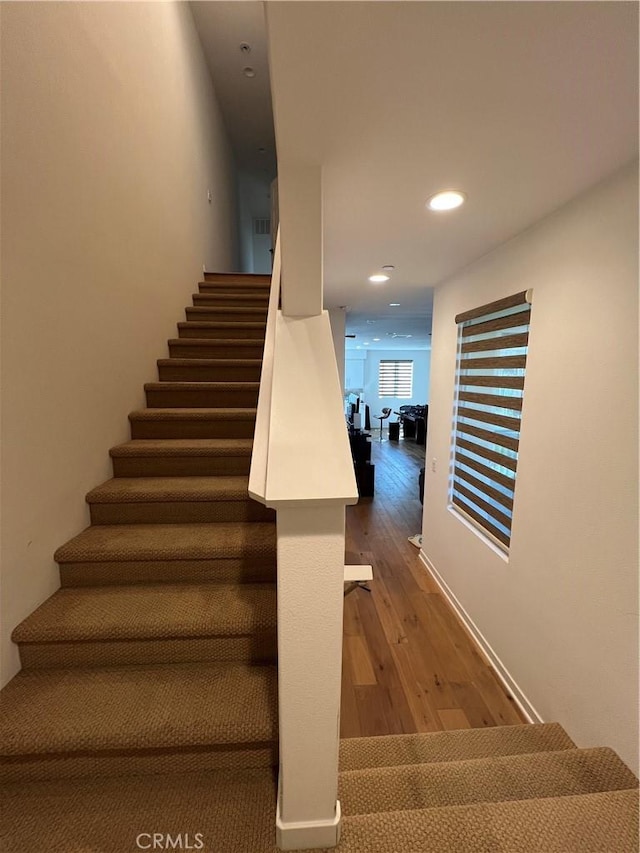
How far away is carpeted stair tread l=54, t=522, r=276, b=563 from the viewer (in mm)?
1484

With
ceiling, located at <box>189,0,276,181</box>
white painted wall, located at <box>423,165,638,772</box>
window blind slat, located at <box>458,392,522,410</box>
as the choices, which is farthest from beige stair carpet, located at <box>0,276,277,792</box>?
ceiling, located at <box>189,0,276,181</box>

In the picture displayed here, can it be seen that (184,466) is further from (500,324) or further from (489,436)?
(500,324)

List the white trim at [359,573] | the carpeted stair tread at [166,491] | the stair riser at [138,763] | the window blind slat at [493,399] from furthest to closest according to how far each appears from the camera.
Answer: the white trim at [359,573], the window blind slat at [493,399], the carpeted stair tread at [166,491], the stair riser at [138,763]

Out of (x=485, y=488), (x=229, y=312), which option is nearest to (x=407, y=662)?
(x=485, y=488)

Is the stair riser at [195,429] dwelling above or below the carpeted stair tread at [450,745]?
above

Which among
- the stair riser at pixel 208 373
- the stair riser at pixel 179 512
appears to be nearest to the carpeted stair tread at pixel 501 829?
the stair riser at pixel 179 512

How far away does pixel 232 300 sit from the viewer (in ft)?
11.2

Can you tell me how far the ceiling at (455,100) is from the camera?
0.71m

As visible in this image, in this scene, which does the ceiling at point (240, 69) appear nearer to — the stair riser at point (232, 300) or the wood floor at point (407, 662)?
the stair riser at point (232, 300)

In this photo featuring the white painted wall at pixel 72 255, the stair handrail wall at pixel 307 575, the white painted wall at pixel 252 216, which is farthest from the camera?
the white painted wall at pixel 252 216

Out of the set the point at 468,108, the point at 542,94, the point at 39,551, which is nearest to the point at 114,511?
the point at 39,551

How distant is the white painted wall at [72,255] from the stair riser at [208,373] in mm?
88

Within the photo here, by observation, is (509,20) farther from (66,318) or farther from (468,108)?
(66,318)

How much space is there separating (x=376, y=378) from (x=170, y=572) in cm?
1165
